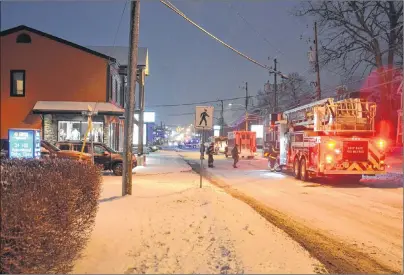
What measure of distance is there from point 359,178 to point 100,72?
18.1m

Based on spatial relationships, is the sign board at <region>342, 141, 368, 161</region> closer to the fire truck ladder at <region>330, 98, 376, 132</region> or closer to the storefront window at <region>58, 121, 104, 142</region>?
the fire truck ladder at <region>330, 98, 376, 132</region>

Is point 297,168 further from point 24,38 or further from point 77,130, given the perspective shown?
point 24,38

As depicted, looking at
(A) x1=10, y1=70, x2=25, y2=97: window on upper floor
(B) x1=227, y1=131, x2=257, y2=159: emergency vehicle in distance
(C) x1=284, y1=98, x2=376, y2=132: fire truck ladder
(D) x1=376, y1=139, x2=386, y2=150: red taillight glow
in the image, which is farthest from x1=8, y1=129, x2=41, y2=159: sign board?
(B) x1=227, y1=131, x2=257, y2=159: emergency vehicle in distance

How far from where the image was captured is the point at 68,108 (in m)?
29.2

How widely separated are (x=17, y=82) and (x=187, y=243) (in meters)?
25.8

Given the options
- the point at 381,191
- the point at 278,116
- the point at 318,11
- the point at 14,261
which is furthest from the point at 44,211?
the point at 318,11

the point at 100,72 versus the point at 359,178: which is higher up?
the point at 100,72

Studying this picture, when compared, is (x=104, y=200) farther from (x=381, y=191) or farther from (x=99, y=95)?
(x=99, y=95)

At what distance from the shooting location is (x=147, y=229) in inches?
309

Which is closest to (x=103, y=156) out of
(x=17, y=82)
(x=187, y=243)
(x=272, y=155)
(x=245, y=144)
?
(x=272, y=155)

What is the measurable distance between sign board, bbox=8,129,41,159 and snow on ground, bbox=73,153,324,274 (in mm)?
8651

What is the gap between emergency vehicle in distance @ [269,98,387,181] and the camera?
18906 millimetres

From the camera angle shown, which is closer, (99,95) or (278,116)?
(278,116)

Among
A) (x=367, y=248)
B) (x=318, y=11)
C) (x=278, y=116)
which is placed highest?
(x=318, y=11)
